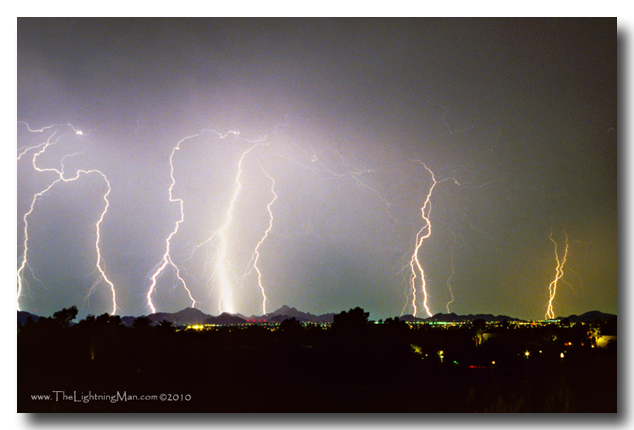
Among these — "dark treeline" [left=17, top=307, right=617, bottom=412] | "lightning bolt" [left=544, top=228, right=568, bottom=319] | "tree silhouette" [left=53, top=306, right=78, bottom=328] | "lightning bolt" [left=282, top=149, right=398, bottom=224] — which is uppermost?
"lightning bolt" [left=282, top=149, right=398, bottom=224]

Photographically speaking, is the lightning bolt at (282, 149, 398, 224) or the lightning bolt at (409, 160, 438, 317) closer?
the lightning bolt at (282, 149, 398, 224)

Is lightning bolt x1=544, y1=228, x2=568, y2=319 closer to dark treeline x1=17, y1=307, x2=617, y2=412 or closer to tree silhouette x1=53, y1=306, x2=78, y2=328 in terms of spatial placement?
dark treeline x1=17, y1=307, x2=617, y2=412

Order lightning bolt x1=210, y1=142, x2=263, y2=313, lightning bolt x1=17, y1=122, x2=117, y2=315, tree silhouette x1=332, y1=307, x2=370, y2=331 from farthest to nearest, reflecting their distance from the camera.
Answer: tree silhouette x1=332, y1=307, x2=370, y2=331 → lightning bolt x1=210, y1=142, x2=263, y2=313 → lightning bolt x1=17, y1=122, x2=117, y2=315

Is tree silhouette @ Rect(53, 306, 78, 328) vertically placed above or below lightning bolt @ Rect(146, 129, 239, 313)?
below

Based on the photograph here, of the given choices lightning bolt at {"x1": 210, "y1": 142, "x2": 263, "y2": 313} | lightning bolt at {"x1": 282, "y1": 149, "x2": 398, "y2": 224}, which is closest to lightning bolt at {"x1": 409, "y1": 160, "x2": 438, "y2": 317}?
lightning bolt at {"x1": 282, "y1": 149, "x2": 398, "y2": 224}

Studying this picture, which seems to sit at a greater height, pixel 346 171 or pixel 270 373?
pixel 346 171

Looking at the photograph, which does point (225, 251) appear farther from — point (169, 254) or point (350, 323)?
point (350, 323)

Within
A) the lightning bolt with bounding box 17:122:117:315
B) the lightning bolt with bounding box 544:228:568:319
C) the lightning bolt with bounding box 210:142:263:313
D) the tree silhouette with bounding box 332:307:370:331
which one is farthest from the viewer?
the tree silhouette with bounding box 332:307:370:331

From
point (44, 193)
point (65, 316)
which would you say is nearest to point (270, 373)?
point (65, 316)
